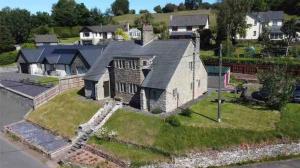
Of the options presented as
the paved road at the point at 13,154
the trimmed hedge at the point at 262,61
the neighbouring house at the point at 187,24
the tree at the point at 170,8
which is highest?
the tree at the point at 170,8

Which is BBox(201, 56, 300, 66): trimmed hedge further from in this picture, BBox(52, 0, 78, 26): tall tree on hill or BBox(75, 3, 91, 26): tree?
Result: BBox(52, 0, 78, 26): tall tree on hill

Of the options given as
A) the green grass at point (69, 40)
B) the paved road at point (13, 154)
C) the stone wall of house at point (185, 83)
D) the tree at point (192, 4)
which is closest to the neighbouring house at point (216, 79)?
the stone wall of house at point (185, 83)

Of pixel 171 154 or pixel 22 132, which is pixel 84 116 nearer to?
pixel 22 132

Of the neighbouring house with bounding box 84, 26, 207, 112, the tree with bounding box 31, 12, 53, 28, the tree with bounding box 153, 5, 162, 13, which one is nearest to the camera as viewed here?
the neighbouring house with bounding box 84, 26, 207, 112

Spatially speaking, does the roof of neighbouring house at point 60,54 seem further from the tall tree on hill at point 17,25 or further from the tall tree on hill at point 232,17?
the tall tree on hill at point 17,25

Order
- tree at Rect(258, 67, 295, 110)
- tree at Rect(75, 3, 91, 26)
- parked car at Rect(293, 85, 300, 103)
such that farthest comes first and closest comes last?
tree at Rect(75, 3, 91, 26) → parked car at Rect(293, 85, 300, 103) → tree at Rect(258, 67, 295, 110)

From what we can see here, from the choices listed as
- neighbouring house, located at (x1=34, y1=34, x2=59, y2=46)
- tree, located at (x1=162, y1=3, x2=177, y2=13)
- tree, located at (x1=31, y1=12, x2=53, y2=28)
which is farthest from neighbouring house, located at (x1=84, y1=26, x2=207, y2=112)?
tree, located at (x1=162, y1=3, x2=177, y2=13)

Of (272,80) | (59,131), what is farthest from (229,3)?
(59,131)
